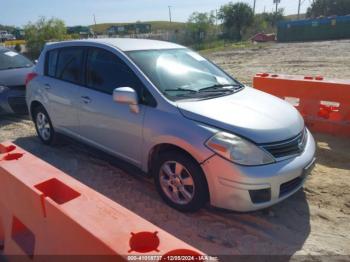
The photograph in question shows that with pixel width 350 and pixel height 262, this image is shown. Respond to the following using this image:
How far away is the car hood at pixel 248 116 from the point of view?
3.39 m

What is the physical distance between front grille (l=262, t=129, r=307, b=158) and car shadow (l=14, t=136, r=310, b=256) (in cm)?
68

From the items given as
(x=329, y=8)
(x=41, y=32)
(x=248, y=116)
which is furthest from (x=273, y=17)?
(x=248, y=116)

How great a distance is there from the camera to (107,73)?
4512 millimetres

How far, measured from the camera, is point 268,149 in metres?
3.36

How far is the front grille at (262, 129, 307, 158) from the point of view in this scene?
3.38 meters

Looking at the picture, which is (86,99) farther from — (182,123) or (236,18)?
(236,18)

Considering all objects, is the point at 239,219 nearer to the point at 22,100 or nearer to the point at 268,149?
the point at 268,149

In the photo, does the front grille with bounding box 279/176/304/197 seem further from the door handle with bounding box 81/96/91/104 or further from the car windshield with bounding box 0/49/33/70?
the car windshield with bounding box 0/49/33/70

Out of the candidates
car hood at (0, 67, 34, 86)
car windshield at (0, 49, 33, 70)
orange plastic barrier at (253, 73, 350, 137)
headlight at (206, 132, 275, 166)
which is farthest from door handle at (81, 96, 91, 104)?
car windshield at (0, 49, 33, 70)

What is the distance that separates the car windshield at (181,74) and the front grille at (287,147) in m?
1.03

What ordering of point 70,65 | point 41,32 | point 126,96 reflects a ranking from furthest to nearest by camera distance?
point 41,32
point 70,65
point 126,96

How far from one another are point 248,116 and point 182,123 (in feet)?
2.25

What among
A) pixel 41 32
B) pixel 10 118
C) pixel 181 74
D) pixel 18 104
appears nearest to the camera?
pixel 181 74

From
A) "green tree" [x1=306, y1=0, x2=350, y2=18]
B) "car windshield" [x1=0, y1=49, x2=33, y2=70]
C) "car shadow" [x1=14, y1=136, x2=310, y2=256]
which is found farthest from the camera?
"green tree" [x1=306, y1=0, x2=350, y2=18]
